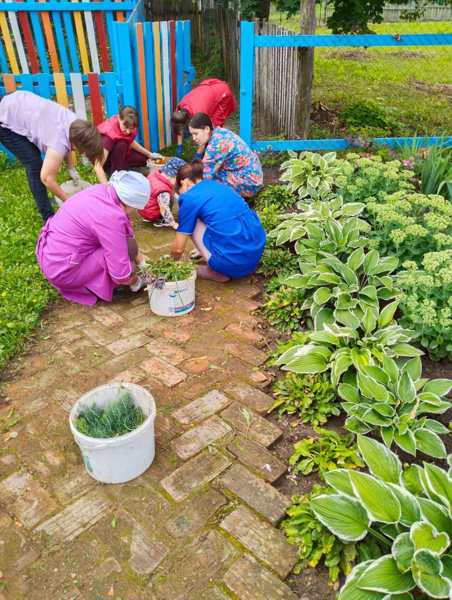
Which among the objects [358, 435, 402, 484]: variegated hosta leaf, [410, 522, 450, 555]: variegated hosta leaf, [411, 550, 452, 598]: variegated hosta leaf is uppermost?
[410, 522, 450, 555]: variegated hosta leaf

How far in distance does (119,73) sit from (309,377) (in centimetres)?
446

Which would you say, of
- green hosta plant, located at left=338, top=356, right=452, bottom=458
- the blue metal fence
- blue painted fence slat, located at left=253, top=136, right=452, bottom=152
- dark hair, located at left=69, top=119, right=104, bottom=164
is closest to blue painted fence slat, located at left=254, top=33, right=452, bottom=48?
the blue metal fence

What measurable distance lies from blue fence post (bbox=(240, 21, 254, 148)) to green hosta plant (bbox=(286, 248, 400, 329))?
2491 millimetres

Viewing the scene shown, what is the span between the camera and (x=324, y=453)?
2375 mm

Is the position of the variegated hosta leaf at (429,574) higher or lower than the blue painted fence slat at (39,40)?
lower

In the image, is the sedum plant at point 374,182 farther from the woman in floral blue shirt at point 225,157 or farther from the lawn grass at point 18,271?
the lawn grass at point 18,271

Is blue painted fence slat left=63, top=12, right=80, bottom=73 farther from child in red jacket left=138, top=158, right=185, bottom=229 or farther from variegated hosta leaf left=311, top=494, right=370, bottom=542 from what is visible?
variegated hosta leaf left=311, top=494, right=370, bottom=542

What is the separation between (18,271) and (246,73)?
306cm

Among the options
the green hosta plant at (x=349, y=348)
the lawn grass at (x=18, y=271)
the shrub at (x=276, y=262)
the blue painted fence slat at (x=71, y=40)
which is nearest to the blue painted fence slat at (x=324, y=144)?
the shrub at (x=276, y=262)

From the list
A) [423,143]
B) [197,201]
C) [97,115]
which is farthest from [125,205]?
[423,143]

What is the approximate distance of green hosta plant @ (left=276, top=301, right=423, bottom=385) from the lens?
103 inches

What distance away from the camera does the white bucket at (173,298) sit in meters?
3.34

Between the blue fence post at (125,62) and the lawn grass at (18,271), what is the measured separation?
1.21m

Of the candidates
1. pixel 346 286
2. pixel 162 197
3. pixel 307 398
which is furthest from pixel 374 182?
pixel 307 398
